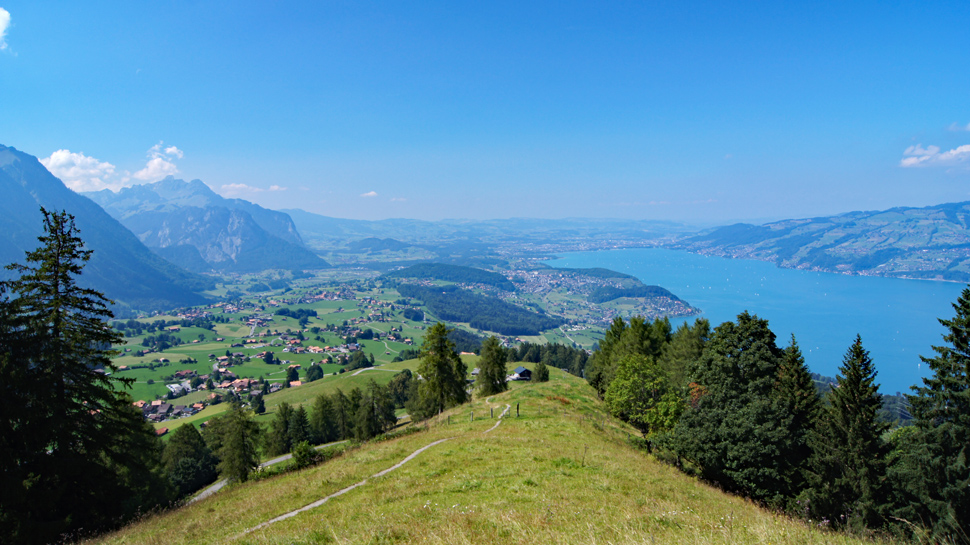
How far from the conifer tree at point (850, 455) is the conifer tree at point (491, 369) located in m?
32.2

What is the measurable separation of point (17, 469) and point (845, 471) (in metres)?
39.5

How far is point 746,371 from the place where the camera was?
24766mm

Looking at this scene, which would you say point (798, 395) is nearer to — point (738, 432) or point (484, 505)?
point (738, 432)

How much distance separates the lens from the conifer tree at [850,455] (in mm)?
21969

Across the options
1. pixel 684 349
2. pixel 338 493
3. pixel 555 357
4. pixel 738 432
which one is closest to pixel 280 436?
pixel 338 493

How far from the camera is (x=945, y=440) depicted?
1955 cm

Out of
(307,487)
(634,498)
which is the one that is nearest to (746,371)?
(634,498)

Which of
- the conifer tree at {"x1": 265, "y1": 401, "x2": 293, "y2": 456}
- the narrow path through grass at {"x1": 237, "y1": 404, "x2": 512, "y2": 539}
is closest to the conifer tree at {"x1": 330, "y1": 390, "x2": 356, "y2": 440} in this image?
the conifer tree at {"x1": 265, "y1": 401, "x2": 293, "y2": 456}

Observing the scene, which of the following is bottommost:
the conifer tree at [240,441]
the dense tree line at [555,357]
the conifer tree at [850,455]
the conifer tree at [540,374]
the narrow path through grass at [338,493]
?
the dense tree line at [555,357]

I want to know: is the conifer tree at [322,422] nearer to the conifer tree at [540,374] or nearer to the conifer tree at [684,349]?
the conifer tree at [540,374]

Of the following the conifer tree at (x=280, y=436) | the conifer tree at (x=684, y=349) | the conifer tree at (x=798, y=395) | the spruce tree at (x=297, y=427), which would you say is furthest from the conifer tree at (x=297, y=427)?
the conifer tree at (x=798, y=395)

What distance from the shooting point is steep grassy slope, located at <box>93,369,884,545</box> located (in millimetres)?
7395

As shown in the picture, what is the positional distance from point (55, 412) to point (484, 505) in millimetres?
18570

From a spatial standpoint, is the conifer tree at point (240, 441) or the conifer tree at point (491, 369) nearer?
the conifer tree at point (240, 441)
